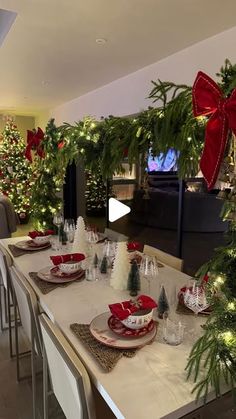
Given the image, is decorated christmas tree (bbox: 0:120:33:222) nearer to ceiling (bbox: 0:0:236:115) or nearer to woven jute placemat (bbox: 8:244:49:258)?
ceiling (bbox: 0:0:236:115)

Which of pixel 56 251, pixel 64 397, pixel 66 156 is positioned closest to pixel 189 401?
pixel 64 397

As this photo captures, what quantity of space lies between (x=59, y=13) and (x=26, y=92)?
133 inches

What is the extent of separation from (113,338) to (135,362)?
0.53ft

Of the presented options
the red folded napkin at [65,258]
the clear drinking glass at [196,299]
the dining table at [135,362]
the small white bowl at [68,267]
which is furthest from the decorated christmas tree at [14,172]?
the clear drinking glass at [196,299]

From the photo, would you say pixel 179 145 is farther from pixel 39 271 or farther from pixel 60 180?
pixel 60 180

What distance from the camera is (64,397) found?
4.28ft

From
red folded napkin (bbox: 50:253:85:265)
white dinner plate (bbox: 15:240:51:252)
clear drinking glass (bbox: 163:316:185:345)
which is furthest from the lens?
white dinner plate (bbox: 15:240:51:252)

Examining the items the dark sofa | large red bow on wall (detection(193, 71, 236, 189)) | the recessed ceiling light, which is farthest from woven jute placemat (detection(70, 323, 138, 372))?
the dark sofa

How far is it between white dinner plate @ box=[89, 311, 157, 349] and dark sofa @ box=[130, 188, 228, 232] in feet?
9.87

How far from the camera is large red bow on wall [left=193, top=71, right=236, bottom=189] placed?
3.46ft

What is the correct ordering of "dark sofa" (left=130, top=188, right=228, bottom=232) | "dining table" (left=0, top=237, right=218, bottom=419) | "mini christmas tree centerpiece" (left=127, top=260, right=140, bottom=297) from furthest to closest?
"dark sofa" (left=130, top=188, right=228, bottom=232) → "mini christmas tree centerpiece" (left=127, top=260, right=140, bottom=297) → "dining table" (left=0, top=237, right=218, bottom=419)
